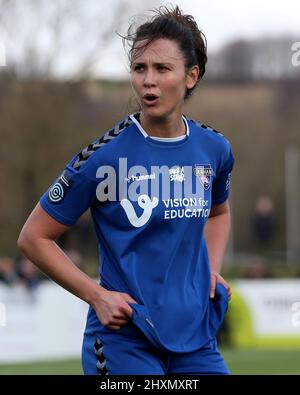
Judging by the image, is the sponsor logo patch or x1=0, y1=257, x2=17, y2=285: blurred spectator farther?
x1=0, y1=257, x2=17, y2=285: blurred spectator

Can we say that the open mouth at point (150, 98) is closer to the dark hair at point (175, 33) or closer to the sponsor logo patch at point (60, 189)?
the dark hair at point (175, 33)

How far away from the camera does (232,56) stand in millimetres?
34688

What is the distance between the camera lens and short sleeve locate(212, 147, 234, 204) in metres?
4.80

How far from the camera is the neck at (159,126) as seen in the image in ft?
14.7

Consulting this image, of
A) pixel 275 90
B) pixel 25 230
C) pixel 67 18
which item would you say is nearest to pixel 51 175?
pixel 67 18

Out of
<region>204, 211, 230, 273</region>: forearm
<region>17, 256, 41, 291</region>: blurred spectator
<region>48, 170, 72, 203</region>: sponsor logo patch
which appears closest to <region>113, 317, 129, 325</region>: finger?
<region>48, 170, 72, 203</region>: sponsor logo patch

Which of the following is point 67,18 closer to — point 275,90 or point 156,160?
point 275,90

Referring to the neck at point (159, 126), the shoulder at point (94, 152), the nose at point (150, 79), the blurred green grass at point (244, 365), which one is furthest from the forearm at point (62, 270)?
the blurred green grass at point (244, 365)

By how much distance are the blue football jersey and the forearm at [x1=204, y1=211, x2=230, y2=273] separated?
14.5 inches

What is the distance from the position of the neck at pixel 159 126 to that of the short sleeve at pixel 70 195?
1.08 feet

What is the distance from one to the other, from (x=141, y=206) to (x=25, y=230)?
1.59 feet

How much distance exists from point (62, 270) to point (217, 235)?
0.91 metres

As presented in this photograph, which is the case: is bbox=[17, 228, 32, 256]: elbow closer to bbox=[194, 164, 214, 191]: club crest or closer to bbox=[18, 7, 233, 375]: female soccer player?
bbox=[18, 7, 233, 375]: female soccer player

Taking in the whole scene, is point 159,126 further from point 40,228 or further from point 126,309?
point 126,309
